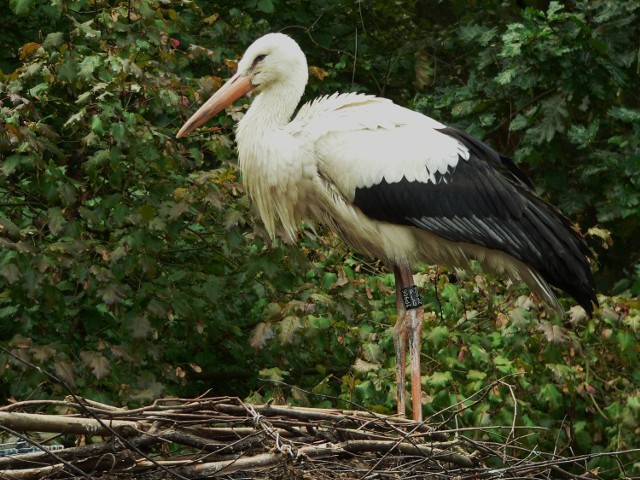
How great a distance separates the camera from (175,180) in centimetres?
712

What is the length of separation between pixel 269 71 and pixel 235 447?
8.40ft

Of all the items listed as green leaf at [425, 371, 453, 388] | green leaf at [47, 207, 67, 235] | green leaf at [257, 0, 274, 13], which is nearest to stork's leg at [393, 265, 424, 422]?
green leaf at [425, 371, 453, 388]

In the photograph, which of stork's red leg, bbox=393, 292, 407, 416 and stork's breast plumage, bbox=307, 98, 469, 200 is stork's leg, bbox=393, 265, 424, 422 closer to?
stork's red leg, bbox=393, 292, 407, 416

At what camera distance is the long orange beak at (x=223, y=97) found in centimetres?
671

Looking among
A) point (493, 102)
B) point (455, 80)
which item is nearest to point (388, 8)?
point (455, 80)

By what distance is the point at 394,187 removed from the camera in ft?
21.8

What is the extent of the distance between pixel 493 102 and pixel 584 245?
2.28 metres

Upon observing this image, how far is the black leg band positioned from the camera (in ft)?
22.3

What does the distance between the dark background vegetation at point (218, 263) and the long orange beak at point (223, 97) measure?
199 mm

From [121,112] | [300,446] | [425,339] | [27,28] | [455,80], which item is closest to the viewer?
[300,446]

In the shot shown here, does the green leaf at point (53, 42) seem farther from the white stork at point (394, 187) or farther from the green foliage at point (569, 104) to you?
the green foliage at point (569, 104)

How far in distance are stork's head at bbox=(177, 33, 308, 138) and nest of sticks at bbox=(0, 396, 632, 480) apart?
2055 mm

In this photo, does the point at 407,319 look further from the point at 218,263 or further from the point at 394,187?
the point at 218,263

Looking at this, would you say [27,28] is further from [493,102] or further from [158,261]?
[493,102]
